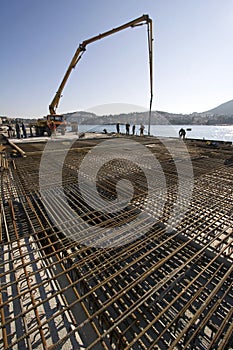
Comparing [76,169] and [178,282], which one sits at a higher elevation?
[76,169]

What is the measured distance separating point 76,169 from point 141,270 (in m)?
4.30

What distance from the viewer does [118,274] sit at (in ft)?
6.86

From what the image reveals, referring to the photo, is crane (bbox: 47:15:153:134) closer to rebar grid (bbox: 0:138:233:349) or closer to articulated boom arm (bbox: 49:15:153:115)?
articulated boom arm (bbox: 49:15:153:115)

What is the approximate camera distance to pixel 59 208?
386 centimetres

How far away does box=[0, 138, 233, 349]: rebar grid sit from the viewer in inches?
→ 66.4

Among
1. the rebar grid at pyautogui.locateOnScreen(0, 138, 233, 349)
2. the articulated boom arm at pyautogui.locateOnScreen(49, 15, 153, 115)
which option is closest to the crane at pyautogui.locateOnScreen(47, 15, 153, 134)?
the articulated boom arm at pyautogui.locateOnScreen(49, 15, 153, 115)

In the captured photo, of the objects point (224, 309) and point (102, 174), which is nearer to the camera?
point (224, 309)

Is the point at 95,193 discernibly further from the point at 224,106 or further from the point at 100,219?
the point at 224,106

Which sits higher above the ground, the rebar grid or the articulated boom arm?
the articulated boom arm

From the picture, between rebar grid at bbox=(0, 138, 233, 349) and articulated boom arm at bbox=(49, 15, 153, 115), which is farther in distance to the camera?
articulated boom arm at bbox=(49, 15, 153, 115)

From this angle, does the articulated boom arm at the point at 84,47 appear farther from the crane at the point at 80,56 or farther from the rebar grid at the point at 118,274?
the rebar grid at the point at 118,274

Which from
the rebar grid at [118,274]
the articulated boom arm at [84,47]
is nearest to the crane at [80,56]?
the articulated boom arm at [84,47]

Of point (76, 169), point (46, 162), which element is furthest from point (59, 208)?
point (46, 162)

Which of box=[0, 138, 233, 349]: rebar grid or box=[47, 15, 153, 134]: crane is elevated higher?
box=[47, 15, 153, 134]: crane
